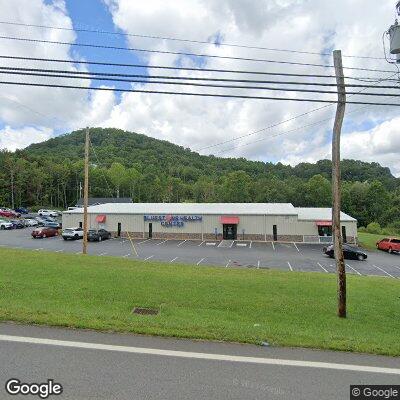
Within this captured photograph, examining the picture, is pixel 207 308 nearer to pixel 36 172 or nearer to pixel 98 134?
pixel 98 134

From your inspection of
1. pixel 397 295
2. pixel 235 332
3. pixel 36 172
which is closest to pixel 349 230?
pixel 397 295

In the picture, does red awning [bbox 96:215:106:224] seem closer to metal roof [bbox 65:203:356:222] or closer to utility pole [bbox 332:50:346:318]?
metal roof [bbox 65:203:356:222]

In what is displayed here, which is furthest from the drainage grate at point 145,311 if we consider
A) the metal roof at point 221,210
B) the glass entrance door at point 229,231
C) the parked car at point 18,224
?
the parked car at point 18,224

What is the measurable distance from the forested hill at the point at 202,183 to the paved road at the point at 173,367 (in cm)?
4670

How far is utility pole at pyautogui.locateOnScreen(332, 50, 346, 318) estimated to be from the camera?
9.52 m

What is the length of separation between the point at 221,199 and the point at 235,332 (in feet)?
286

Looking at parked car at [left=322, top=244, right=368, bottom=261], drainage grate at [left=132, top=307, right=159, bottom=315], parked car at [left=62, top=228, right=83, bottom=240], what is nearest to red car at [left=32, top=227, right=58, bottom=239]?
parked car at [left=62, top=228, right=83, bottom=240]

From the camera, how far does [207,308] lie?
973cm

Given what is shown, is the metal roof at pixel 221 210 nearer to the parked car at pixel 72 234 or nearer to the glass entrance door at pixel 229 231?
the glass entrance door at pixel 229 231

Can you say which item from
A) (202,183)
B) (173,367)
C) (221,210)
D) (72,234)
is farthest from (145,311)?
(202,183)

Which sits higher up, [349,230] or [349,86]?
[349,86]

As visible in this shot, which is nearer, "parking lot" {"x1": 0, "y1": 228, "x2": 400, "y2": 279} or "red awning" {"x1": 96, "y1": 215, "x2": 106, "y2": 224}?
"parking lot" {"x1": 0, "y1": 228, "x2": 400, "y2": 279}

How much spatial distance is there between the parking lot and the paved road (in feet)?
55.6

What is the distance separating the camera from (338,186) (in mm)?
9672
